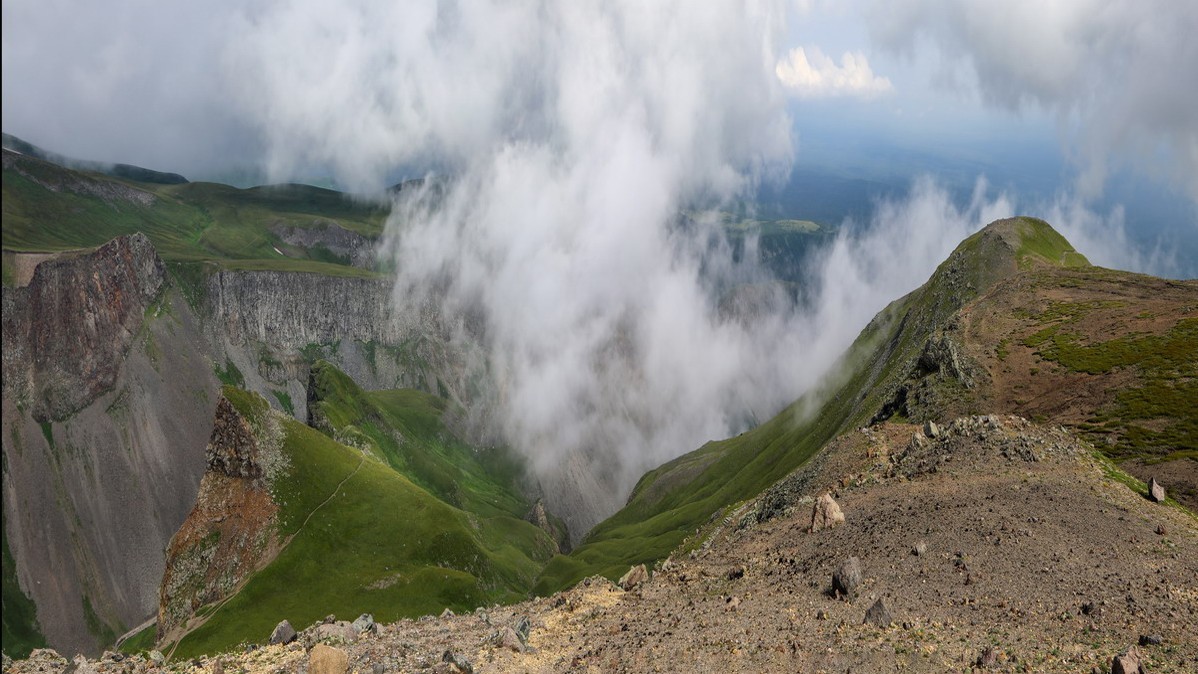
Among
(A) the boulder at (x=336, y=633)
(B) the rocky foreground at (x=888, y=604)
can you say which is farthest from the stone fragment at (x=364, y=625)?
(A) the boulder at (x=336, y=633)

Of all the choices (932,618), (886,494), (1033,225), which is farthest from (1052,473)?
(1033,225)

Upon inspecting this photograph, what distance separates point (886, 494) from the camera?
140 ft

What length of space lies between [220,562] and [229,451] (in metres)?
21.6

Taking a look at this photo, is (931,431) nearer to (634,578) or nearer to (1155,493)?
(1155,493)

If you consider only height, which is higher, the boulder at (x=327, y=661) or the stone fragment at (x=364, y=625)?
the boulder at (x=327, y=661)

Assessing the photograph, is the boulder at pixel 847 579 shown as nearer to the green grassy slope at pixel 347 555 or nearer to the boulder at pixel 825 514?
the boulder at pixel 825 514

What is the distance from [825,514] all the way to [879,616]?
1286 centimetres

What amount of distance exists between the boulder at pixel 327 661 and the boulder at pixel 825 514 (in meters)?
27.4

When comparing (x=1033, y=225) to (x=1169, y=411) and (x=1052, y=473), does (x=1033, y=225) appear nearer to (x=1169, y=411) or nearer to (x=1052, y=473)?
(x=1169, y=411)

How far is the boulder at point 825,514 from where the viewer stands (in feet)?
132

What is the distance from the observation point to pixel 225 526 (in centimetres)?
13050

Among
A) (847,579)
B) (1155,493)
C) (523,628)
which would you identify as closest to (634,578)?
(523,628)

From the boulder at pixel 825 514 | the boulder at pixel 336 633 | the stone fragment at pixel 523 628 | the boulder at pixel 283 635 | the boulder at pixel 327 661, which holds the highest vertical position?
the boulder at pixel 825 514

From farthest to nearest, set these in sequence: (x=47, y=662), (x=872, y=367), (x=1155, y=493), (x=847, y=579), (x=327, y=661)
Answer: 1. (x=872, y=367)
2. (x=1155, y=493)
3. (x=847, y=579)
4. (x=47, y=662)
5. (x=327, y=661)
